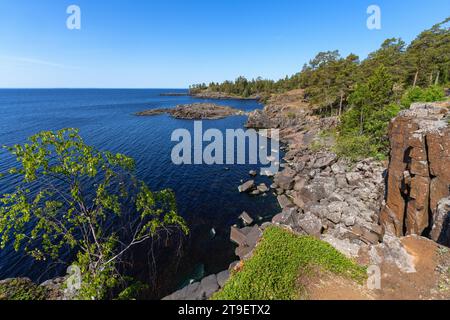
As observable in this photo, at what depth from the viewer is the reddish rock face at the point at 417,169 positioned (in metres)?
13.9

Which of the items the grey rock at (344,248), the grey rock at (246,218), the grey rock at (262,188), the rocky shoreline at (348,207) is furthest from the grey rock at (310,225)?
the grey rock at (262,188)

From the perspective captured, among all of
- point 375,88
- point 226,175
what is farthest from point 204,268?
point 375,88

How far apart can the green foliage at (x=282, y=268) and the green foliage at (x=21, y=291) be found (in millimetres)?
10238

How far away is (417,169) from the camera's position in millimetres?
15039

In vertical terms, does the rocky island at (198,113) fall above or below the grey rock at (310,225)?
above

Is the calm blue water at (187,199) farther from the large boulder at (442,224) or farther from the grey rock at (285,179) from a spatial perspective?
the large boulder at (442,224)

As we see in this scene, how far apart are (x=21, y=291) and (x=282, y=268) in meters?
14.6

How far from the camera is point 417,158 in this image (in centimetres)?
1503

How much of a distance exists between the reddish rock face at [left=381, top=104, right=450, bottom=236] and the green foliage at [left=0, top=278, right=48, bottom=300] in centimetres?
2381

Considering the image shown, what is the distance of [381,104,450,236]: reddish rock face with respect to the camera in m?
13.9

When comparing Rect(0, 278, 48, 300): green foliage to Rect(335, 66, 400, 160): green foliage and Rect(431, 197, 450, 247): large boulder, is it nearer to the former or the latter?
Rect(431, 197, 450, 247): large boulder

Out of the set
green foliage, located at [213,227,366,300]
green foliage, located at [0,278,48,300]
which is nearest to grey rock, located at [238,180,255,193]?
green foliage, located at [213,227,366,300]

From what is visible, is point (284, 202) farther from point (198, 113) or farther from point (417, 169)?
point (198, 113)
